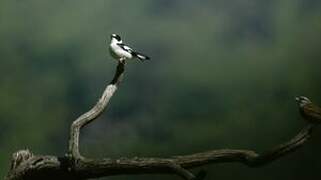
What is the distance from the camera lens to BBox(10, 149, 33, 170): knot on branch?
321cm

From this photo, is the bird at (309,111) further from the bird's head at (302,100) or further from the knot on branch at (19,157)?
the knot on branch at (19,157)

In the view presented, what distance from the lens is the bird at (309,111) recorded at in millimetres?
3070

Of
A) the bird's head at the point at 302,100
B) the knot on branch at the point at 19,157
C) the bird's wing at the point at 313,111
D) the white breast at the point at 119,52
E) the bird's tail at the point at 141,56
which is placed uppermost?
the white breast at the point at 119,52

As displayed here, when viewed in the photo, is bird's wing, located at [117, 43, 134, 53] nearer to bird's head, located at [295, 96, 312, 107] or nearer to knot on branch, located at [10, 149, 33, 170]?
knot on branch, located at [10, 149, 33, 170]

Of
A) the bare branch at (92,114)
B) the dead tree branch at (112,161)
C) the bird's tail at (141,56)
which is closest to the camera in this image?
the dead tree branch at (112,161)

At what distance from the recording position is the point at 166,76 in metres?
3.25

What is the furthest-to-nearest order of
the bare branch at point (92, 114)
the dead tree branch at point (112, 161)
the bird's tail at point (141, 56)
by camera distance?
the bird's tail at point (141, 56)
the bare branch at point (92, 114)
the dead tree branch at point (112, 161)

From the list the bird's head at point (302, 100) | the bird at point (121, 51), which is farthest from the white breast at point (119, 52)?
the bird's head at point (302, 100)

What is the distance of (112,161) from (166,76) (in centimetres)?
48

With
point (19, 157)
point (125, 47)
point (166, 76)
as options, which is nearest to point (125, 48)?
point (125, 47)

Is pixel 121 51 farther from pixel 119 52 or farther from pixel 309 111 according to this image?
pixel 309 111

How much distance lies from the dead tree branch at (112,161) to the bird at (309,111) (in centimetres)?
3

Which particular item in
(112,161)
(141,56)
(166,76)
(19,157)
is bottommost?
(112,161)

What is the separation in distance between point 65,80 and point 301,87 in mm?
1114
